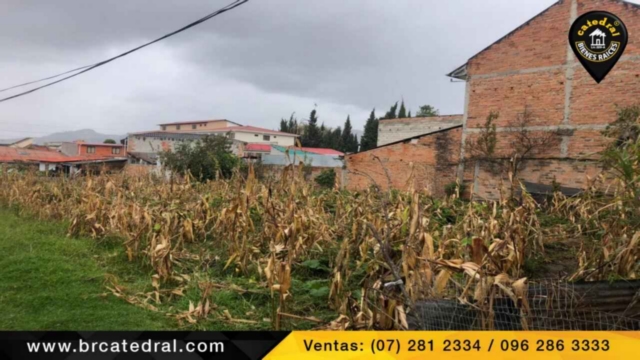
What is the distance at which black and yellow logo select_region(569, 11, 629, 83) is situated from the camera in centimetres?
204

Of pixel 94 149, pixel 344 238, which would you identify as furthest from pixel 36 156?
pixel 344 238

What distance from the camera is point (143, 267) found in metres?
3.79

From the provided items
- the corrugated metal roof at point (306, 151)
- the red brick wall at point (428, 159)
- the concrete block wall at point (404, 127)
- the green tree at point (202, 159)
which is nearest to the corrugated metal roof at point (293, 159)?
the corrugated metal roof at point (306, 151)

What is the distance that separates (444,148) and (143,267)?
3.91 m

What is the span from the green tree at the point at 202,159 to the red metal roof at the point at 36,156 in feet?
3.11

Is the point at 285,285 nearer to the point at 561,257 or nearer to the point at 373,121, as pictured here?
the point at 561,257

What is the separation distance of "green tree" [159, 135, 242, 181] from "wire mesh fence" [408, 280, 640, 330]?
10.9 ft

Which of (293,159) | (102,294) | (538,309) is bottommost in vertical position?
(102,294)

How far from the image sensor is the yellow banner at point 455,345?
1.58 m

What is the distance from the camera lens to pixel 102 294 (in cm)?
280

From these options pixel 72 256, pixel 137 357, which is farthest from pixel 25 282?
pixel 137 357

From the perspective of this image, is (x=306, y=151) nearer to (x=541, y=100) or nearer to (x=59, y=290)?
(x=59, y=290)

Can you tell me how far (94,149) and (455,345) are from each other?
5.12 metres

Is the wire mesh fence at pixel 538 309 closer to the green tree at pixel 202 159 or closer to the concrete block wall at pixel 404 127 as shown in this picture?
the green tree at pixel 202 159
